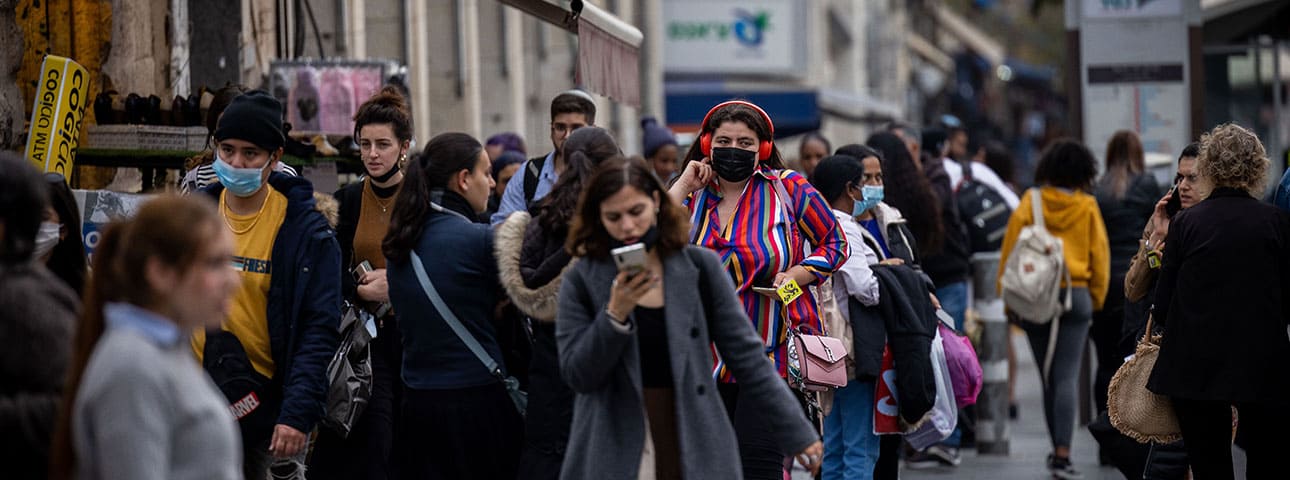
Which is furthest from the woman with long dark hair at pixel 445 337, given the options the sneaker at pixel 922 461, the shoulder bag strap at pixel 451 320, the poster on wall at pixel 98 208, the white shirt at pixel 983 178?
the white shirt at pixel 983 178

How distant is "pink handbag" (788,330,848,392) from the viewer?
725 cm

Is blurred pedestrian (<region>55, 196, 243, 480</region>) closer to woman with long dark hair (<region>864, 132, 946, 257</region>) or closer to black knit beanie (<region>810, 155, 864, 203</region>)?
black knit beanie (<region>810, 155, 864, 203</region>)

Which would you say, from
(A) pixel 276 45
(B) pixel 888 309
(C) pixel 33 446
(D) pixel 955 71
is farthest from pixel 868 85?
(C) pixel 33 446

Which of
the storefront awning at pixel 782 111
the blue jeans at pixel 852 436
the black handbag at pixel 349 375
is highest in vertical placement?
the storefront awning at pixel 782 111

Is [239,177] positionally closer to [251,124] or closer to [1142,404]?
[251,124]

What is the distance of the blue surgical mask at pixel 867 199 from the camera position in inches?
335

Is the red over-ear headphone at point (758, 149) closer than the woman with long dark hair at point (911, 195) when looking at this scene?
Yes

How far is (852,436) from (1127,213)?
11.6 ft

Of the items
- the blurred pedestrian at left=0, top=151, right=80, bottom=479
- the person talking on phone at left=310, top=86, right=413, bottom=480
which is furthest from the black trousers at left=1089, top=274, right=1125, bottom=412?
the blurred pedestrian at left=0, top=151, right=80, bottom=479

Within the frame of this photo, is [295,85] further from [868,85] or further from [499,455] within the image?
[868,85]

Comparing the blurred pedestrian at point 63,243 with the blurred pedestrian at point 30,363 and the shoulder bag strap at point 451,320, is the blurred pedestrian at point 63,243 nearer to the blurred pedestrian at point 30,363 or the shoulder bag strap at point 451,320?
the blurred pedestrian at point 30,363

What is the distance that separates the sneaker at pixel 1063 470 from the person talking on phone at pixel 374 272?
14.4 feet

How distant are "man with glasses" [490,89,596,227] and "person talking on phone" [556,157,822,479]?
2361mm

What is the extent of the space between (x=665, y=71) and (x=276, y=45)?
19.4 meters
